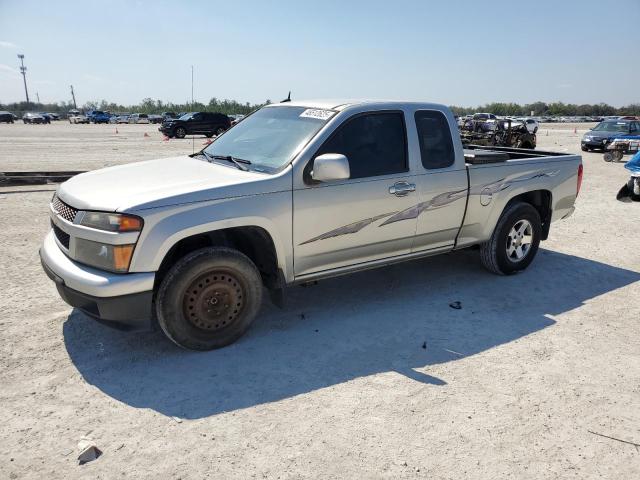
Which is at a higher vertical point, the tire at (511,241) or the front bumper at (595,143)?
the front bumper at (595,143)

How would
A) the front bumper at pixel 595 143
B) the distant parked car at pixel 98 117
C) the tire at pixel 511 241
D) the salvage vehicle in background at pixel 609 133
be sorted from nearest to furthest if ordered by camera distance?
the tire at pixel 511 241, the salvage vehicle in background at pixel 609 133, the front bumper at pixel 595 143, the distant parked car at pixel 98 117

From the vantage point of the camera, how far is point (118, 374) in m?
3.48

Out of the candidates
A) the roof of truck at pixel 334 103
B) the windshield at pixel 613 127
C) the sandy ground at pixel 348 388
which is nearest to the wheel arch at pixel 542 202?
the sandy ground at pixel 348 388

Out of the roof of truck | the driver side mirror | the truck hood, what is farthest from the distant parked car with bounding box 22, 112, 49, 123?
the driver side mirror

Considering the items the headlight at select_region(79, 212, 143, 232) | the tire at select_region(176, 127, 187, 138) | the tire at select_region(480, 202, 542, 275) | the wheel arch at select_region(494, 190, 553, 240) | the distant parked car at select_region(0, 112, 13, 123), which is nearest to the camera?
the headlight at select_region(79, 212, 143, 232)

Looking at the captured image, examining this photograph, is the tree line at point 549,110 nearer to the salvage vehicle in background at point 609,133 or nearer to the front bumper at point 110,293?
the salvage vehicle in background at point 609,133

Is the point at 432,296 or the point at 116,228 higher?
the point at 116,228

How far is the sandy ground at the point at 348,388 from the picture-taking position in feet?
8.80

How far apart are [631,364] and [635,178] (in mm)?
7778

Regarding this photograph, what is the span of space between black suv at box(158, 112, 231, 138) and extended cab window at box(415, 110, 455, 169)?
26.5 m

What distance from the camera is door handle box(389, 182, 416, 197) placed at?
4.41 meters

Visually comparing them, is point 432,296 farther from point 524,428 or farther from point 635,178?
point 635,178

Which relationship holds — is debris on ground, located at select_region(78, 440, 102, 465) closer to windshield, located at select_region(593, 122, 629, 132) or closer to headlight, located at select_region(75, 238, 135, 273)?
headlight, located at select_region(75, 238, 135, 273)

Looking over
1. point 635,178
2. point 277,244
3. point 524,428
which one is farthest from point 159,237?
point 635,178
